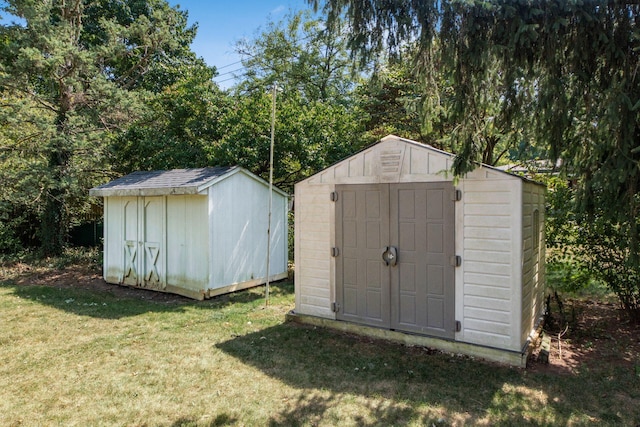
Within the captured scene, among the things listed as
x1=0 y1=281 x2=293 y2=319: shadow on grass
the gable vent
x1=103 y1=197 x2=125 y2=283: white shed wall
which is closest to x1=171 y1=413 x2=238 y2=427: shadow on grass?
the gable vent

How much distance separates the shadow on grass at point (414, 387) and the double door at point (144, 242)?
10.9ft

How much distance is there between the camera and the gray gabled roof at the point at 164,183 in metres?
6.85

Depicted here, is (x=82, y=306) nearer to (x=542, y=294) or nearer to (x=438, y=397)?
(x=438, y=397)

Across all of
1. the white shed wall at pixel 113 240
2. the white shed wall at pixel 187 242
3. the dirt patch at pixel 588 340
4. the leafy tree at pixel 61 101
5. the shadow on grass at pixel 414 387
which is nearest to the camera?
the shadow on grass at pixel 414 387

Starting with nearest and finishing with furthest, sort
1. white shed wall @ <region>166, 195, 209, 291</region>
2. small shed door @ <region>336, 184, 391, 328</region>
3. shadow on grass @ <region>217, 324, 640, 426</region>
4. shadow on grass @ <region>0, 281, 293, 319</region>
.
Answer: shadow on grass @ <region>217, 324, 640, 426</region> < small shed door @ <region>336, 184, 391, 328</region> < shadow on grass @ <region>0, 281, 293, 319</region> < white shed wall @ <region>166, 195, 209, 291</region>

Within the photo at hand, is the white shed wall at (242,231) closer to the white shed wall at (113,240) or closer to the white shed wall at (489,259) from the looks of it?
the white shed wall at (113,240)

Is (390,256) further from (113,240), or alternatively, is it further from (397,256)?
(113,240)

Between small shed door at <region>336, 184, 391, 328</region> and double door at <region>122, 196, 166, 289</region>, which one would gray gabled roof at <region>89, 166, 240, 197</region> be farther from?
small shed door at <region>336, 184, 391, 328</region>

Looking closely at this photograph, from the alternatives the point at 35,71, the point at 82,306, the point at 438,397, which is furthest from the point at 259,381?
the point at 35,71

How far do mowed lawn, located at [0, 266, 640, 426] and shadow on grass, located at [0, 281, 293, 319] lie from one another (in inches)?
28.3

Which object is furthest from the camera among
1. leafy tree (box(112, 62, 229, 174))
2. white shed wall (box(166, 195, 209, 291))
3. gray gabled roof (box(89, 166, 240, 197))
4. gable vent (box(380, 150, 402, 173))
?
leafy tree (box(112, 62, 229, 174))

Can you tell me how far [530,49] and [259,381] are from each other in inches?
151

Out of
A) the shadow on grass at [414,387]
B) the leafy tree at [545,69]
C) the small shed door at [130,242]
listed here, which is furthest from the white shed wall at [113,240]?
the leafy tree at [545,69]

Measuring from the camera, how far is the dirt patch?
4.29m
